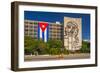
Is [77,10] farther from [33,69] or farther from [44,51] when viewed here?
[33,69]

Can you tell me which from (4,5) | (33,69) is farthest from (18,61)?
(4,5)

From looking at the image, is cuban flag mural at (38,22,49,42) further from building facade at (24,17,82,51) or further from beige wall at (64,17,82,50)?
beige wall at (64,17,82,50)

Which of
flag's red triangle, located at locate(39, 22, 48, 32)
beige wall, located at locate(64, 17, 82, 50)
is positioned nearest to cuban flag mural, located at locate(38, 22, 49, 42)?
flag's red triangle, located at locate(39, 22, 48, 32)

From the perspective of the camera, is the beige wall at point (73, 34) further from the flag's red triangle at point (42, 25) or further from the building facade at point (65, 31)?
the flag's red triangle at point (42, 25)

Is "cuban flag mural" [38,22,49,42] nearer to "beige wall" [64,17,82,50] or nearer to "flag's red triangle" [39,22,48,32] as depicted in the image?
"flag's red triangle" [39,22,48,32]

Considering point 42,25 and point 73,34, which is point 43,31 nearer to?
point 42,25

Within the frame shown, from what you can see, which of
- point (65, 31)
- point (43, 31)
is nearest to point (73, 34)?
point (65, 31)

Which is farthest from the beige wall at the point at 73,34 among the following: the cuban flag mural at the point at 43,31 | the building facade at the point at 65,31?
the cuban flag mural at the point at 43,31

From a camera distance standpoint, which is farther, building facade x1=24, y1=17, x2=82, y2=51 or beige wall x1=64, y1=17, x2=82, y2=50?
beige wall x1=64, y1=17, x2=82, y2=50
